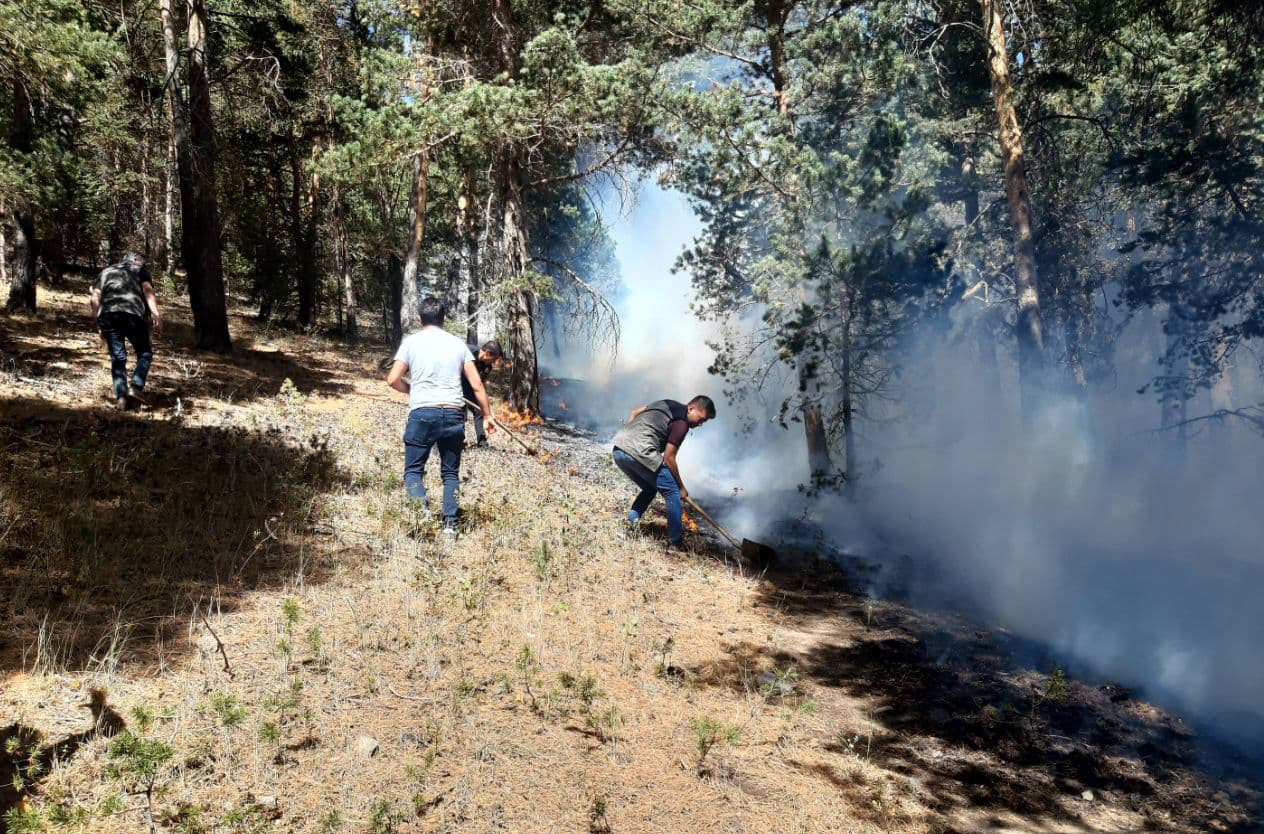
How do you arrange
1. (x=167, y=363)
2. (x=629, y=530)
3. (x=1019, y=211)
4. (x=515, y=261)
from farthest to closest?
(x=515, y=261) → (x=1019, y=211) → (x=167, y=363) → (x=629, y=530)

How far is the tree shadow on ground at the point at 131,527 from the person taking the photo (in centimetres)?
387

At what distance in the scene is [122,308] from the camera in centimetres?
775

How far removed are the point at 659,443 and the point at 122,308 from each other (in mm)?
6046

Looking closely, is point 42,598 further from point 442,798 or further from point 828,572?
point 828,572

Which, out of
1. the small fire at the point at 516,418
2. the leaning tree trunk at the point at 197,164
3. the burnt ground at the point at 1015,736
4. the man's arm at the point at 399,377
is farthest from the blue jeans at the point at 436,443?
the leaning tree trunk at the point at 197,164

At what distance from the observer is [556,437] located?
1371cm

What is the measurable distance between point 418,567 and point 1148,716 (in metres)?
5.54

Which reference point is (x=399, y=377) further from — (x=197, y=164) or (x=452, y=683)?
(x=197, y=164)

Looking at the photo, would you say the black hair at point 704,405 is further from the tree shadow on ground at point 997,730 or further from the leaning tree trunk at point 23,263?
the leaning tree trunk at point 23,263

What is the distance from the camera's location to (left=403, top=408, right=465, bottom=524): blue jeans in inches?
238

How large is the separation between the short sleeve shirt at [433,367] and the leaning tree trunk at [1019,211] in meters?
10.2

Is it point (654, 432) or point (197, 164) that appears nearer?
point (654, 432)

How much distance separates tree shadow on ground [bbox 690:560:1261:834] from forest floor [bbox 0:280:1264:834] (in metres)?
0.02

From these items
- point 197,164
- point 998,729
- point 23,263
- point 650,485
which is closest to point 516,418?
point 650,485
